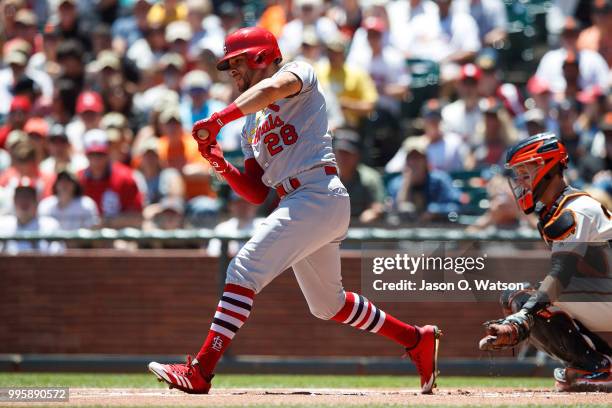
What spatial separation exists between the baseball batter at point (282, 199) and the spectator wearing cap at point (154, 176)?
4.98 metres

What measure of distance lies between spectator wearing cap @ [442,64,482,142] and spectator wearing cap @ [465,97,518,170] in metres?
0.43

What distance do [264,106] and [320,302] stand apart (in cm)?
123

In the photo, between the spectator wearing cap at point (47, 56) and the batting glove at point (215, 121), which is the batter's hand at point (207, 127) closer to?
the batting glove at point (215, 121)

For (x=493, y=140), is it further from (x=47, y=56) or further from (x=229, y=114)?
(x=47, y=56)

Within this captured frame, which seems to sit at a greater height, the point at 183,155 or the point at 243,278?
the point at 243,278

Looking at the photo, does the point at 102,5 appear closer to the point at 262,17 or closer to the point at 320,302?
the point at 262,17

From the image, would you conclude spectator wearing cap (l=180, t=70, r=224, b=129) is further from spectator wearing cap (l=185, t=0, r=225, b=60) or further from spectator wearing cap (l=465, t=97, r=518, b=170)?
spectator wearing cap (l=465, t=97, r=518, b=170)

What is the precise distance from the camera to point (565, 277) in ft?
19.6

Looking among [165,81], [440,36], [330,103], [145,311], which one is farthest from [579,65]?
[145,311]

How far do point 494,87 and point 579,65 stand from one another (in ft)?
3.23

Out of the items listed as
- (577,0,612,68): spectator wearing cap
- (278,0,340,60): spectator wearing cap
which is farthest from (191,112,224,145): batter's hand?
(577,0,612,68): spectator wearing cap

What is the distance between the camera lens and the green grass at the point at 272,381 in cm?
770

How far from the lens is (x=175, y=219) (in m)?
9.91

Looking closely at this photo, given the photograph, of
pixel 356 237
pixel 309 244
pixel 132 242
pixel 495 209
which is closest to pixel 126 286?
pixel 132 242
